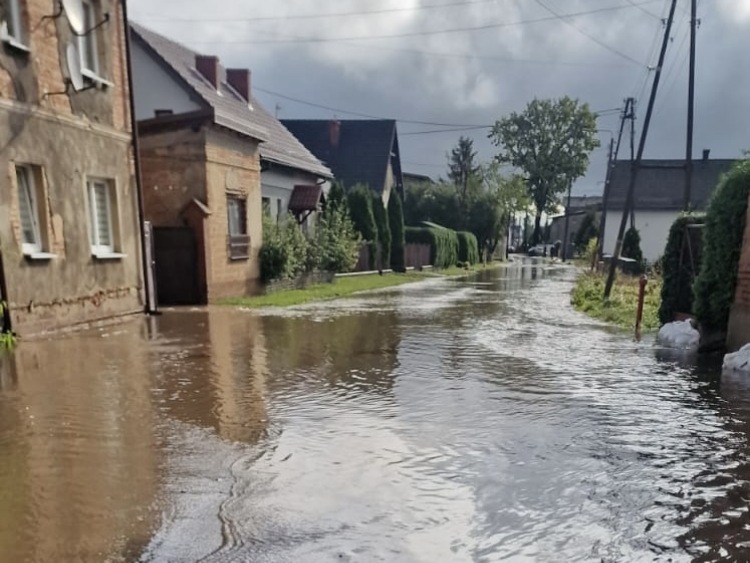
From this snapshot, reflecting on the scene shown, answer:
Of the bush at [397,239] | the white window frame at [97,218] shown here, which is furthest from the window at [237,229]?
the bush at [397,239]

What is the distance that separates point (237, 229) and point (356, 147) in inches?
1148

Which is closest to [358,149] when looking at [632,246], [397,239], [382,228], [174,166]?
[397,239]

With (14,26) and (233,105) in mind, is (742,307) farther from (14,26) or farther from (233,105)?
(233,105)

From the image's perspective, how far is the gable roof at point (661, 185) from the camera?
4919cm

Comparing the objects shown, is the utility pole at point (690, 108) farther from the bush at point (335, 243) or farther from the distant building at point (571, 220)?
the distant building at point (571, 220)

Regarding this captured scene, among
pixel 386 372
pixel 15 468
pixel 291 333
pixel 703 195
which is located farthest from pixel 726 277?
pixel 703 195

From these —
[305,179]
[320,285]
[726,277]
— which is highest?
[305,179]

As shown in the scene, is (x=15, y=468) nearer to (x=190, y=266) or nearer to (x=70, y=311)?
(x=70, y=311)

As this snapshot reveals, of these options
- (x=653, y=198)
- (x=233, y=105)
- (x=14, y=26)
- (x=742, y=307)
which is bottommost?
(x=742, y=307)

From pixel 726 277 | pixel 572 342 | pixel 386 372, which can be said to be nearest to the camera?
pixel 386 372

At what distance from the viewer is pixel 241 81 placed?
2547cm

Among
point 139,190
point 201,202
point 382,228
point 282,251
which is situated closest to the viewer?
point 139,190

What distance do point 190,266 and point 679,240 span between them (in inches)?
429

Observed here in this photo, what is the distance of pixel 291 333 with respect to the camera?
10617 mm
